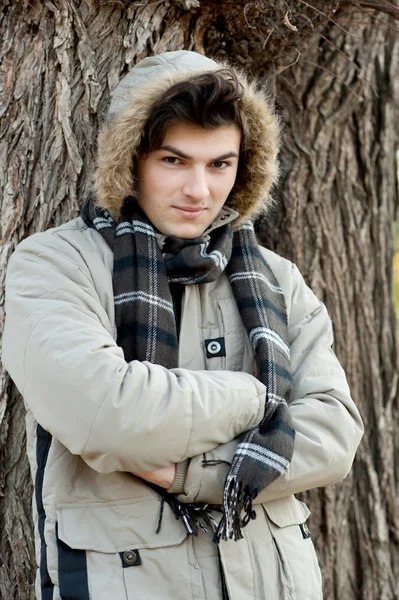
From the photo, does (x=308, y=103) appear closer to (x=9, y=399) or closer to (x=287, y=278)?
(x=287, y=278)

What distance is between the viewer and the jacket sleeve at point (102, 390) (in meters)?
2.15

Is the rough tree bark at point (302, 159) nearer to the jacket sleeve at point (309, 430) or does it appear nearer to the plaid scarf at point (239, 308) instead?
the plaid scarf at point (239, 308)

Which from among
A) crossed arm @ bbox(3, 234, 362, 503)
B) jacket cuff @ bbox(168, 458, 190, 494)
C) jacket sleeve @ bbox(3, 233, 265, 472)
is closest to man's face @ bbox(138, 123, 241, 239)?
crossed arm @ bbox(3, 234, 362, 503)

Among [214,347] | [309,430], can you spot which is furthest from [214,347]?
[309,430]

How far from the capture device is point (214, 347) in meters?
2.54

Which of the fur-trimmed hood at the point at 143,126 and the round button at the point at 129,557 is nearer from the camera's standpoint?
Answer: the round button at the point at 129,557

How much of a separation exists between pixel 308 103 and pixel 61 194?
1.29m

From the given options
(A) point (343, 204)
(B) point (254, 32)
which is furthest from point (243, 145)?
(A) point (343, 204)

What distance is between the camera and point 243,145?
112 inches

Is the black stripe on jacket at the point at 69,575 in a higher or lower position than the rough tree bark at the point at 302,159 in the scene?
lower

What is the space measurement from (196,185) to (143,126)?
260 millimetres

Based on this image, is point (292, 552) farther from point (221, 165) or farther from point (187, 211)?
point (221, 165)

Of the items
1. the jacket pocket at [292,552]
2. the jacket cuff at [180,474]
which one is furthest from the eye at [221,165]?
the jacket pocket at [292,552]

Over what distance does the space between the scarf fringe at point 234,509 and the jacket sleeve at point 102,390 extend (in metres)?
0.13
